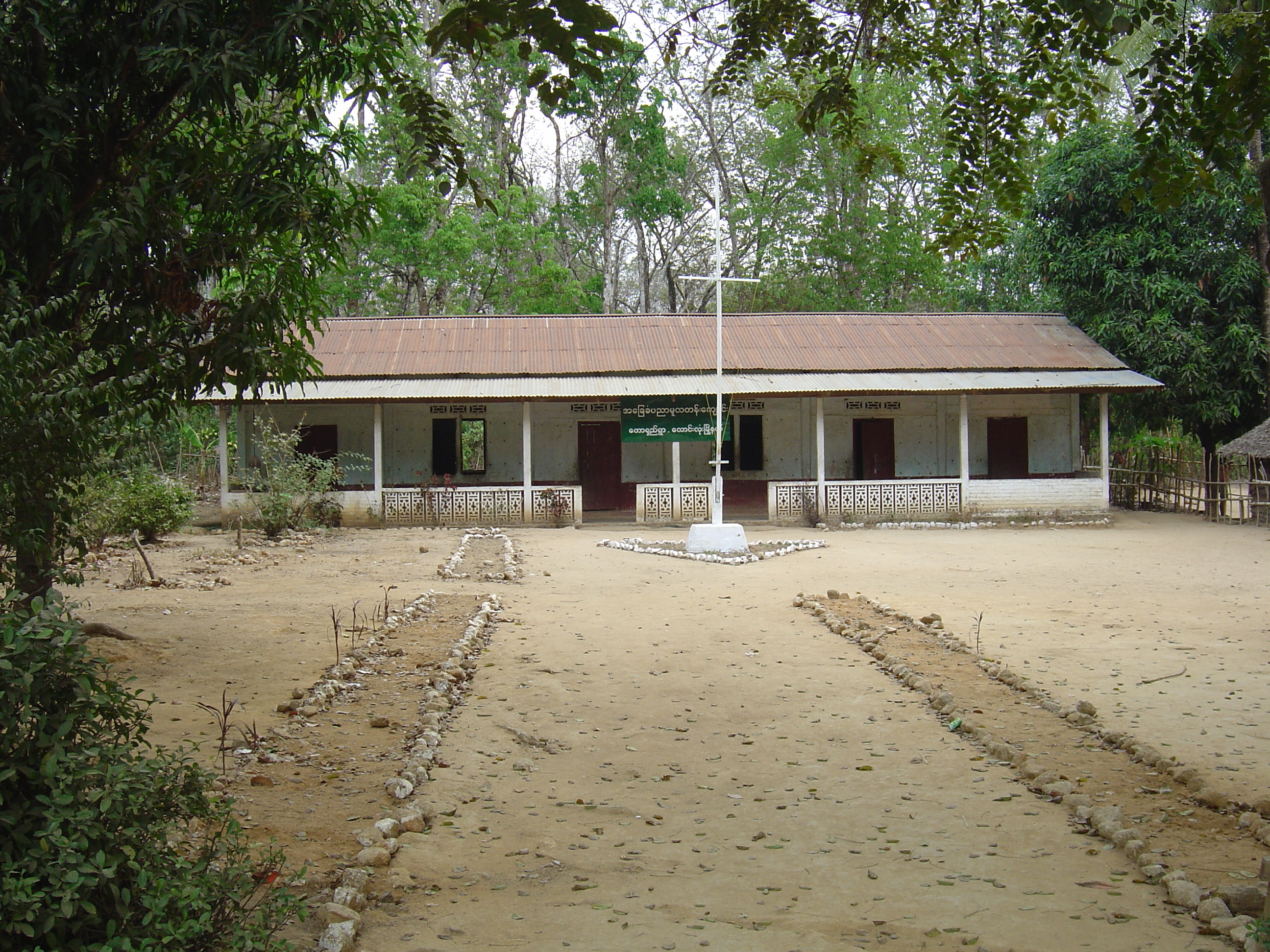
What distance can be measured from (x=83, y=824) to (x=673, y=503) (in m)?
17.9

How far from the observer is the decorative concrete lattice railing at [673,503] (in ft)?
66.6

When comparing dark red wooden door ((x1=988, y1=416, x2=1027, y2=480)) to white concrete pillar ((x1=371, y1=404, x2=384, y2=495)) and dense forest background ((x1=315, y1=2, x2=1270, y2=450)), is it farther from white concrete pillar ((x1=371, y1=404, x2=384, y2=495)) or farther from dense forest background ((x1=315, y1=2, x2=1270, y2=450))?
white concrete pillar ((x1=371, y1=404, x2=384, y2=495))

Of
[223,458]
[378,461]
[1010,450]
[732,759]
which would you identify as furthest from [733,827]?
[1010,450]

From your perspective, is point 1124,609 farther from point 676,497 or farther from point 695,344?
point 695,344

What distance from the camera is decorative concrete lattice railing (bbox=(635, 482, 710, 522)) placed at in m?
20.3

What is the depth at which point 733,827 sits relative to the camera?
465cm

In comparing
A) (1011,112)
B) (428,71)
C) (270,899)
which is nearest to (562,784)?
(270,899)

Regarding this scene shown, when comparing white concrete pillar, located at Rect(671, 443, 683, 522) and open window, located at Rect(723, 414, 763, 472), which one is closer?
white concrete pillar, located at Rect(671, 443, 683, 522)

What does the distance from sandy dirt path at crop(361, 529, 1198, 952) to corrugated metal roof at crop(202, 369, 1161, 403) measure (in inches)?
452

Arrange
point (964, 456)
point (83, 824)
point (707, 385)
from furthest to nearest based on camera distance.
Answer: point (964, 456) → point (707, 385) → point (83, 824)

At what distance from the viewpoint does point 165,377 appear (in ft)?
21.3

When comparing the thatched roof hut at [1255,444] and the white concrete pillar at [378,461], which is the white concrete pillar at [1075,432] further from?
the white concrete pillar at [378,461]

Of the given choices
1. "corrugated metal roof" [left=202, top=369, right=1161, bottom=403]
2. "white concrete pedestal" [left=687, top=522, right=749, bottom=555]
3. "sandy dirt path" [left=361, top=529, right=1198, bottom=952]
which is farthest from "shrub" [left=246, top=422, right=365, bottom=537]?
"sandy dirt path" [left=361, top=529, right=1198, bottom=952]

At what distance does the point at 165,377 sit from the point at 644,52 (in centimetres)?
363
